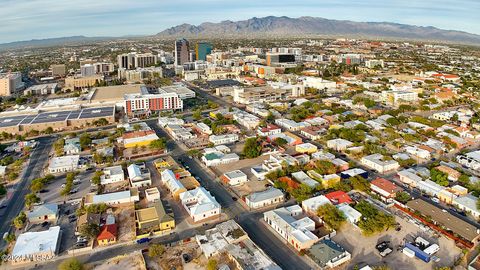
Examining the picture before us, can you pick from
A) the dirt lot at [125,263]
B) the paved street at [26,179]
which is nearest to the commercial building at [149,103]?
the paved street at [26,179]

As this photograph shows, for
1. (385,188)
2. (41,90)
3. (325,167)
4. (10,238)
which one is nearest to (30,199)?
(10,238)

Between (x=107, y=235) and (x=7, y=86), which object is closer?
(x=107, y=235)

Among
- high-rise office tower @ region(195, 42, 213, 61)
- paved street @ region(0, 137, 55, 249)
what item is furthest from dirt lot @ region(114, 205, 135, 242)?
high-rise office tower @ region(195, 42, 213, 61)

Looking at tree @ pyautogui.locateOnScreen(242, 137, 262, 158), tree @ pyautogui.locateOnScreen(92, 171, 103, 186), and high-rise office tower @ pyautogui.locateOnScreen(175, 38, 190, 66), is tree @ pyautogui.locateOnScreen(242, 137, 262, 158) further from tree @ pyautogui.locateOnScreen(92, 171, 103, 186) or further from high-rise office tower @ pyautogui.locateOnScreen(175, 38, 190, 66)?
high-rise office tower @ pyautogui.locateOnScreen(175, 38, 190, 66)

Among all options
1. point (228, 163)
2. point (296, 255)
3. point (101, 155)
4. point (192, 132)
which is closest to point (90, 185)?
point (101, 155)

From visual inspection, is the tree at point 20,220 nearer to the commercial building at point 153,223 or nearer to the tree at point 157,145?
the commercial building at point 153,223

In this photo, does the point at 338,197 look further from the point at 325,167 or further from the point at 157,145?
the point at 157,145

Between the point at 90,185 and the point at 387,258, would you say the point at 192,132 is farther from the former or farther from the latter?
the point at 387,258
